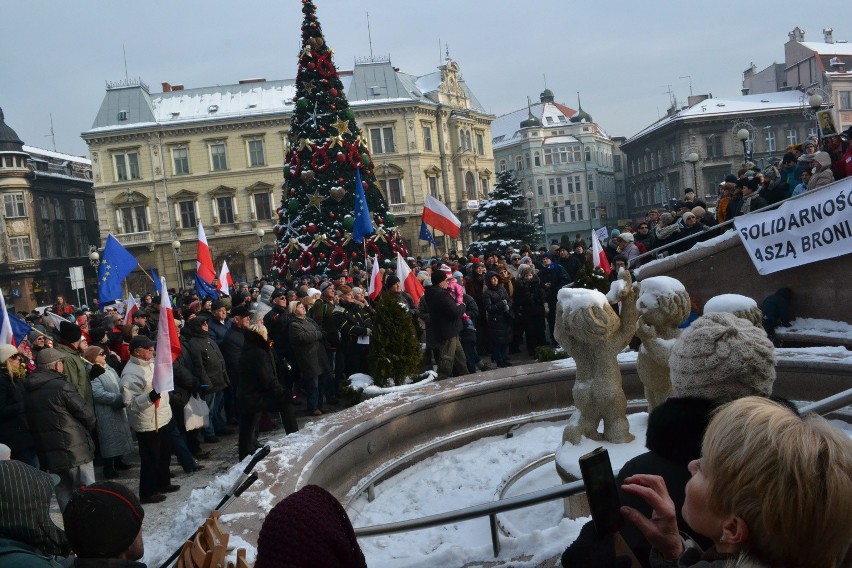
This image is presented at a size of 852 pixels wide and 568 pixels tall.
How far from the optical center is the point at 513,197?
142 feet

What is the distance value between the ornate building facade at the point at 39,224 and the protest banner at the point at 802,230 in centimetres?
5866

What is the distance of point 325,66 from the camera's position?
2294cm

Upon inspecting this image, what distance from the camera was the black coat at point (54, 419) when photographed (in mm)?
6805

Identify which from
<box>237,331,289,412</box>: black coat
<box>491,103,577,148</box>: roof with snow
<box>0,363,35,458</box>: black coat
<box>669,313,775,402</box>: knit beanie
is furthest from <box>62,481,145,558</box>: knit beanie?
<box>491,103,577,148</box>: roof with snow

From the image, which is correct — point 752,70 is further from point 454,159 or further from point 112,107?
point 112,107

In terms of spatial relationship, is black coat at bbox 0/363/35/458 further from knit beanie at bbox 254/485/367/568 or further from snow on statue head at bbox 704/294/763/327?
knit beanie at bbox 254/485/367/568

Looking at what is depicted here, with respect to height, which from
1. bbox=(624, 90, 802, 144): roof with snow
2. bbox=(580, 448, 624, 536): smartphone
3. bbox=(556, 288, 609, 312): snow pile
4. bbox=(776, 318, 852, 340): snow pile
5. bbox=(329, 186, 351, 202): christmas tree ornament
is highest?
bbox=(624, 90, 802, 144): roof with snow

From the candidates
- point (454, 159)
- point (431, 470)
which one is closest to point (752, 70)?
point (454, 159)

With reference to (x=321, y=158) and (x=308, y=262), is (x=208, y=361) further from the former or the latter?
(x=321, y=158)

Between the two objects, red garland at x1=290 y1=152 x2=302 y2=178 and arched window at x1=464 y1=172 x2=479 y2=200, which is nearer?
red garland at x1=290 y1=152 x2=302 y2=178

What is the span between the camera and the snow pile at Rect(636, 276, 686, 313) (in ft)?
17.7

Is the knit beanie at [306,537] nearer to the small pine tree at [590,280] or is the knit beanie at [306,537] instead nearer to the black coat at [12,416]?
the black coat at [12,416]

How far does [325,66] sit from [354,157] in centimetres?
297

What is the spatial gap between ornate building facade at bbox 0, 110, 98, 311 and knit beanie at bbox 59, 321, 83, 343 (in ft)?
184
